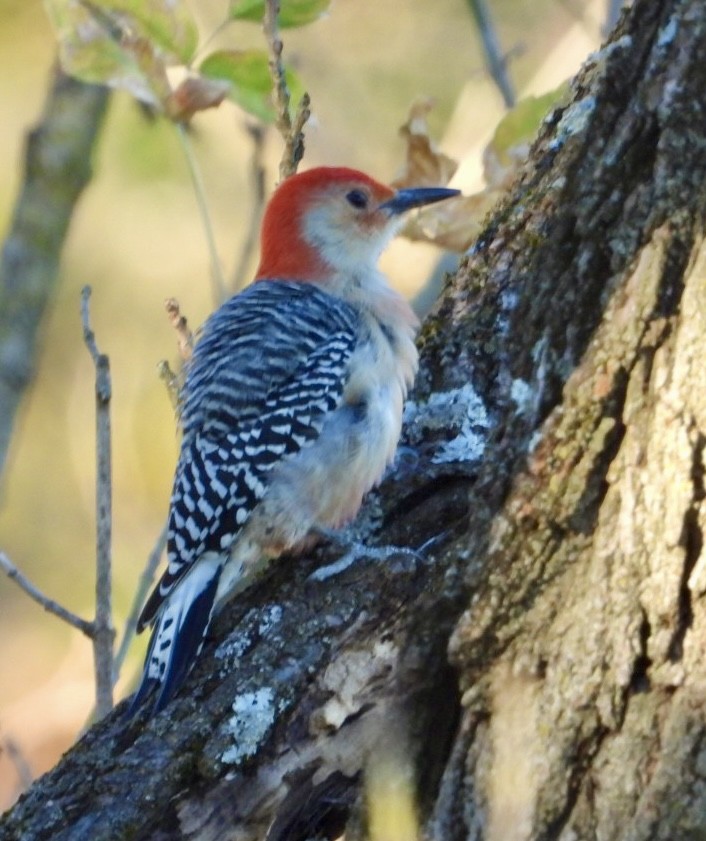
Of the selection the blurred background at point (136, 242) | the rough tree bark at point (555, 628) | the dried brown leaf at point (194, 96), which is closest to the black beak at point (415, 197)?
the dried brown leaf at point (194, 96)

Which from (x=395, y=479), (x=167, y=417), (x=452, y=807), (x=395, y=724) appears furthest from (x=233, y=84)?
(x=167, y=417)

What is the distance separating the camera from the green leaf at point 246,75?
3.50 metres

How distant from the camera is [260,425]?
347 centimetres

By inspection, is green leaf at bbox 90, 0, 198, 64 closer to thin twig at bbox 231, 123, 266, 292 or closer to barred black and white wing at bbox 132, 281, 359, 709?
thin twig at bbox 231, 123, 266, 292

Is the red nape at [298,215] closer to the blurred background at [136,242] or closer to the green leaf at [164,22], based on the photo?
the green leaf at [164,22]

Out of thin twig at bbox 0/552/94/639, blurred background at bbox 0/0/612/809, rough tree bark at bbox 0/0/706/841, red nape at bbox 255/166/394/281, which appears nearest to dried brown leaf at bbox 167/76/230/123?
red nape at bbox 255/166/394/281

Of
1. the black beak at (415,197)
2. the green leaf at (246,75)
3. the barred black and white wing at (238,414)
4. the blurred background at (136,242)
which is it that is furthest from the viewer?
the blurred background at (136,242)

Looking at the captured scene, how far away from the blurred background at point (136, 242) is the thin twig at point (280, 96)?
3567mm

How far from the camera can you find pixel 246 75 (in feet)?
11.6

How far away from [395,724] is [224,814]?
1.21 feet

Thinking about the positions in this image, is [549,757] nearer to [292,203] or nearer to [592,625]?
[592,625]

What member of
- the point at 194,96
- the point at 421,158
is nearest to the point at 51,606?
the point at 194,96

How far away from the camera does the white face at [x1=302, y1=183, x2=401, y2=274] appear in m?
4.18

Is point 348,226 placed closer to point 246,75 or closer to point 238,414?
point 246,75
